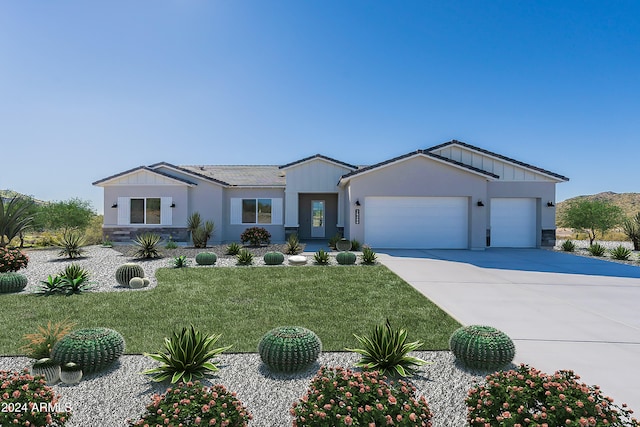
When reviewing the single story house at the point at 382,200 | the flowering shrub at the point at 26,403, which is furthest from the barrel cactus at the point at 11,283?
the single story house at the point at 382,200

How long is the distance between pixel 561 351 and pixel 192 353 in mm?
5113

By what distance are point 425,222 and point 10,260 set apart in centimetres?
1643

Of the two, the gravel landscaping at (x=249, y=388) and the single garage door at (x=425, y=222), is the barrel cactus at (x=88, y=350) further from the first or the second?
the single garage door at (x=425, y=222)

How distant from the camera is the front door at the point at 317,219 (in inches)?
945

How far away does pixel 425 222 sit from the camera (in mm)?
17562

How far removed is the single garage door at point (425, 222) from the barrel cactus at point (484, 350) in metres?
13.0

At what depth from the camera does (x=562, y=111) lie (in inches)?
728

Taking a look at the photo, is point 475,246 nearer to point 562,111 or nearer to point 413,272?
point 413,272

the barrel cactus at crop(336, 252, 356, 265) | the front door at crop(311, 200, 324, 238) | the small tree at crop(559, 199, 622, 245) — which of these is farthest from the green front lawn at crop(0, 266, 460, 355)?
the small tree at crop(559, 199, 622, 245)

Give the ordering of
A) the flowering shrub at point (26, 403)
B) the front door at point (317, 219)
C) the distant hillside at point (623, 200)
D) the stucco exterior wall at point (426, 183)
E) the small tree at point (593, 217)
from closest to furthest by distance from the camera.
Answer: the flowering shrub at point (26, 403) < the stucco exterior wall at point (426, 183) < the small tree at point (593, 217) < the front door at point (317, 219) < the distant hillside at point (623, 200)

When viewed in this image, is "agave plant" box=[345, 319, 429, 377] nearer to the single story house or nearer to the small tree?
the single story house

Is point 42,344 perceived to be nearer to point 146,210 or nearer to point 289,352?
point 289,352

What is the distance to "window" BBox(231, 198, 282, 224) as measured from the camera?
70.8 feet

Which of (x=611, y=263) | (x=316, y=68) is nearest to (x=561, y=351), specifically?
(x=611, y=263)
